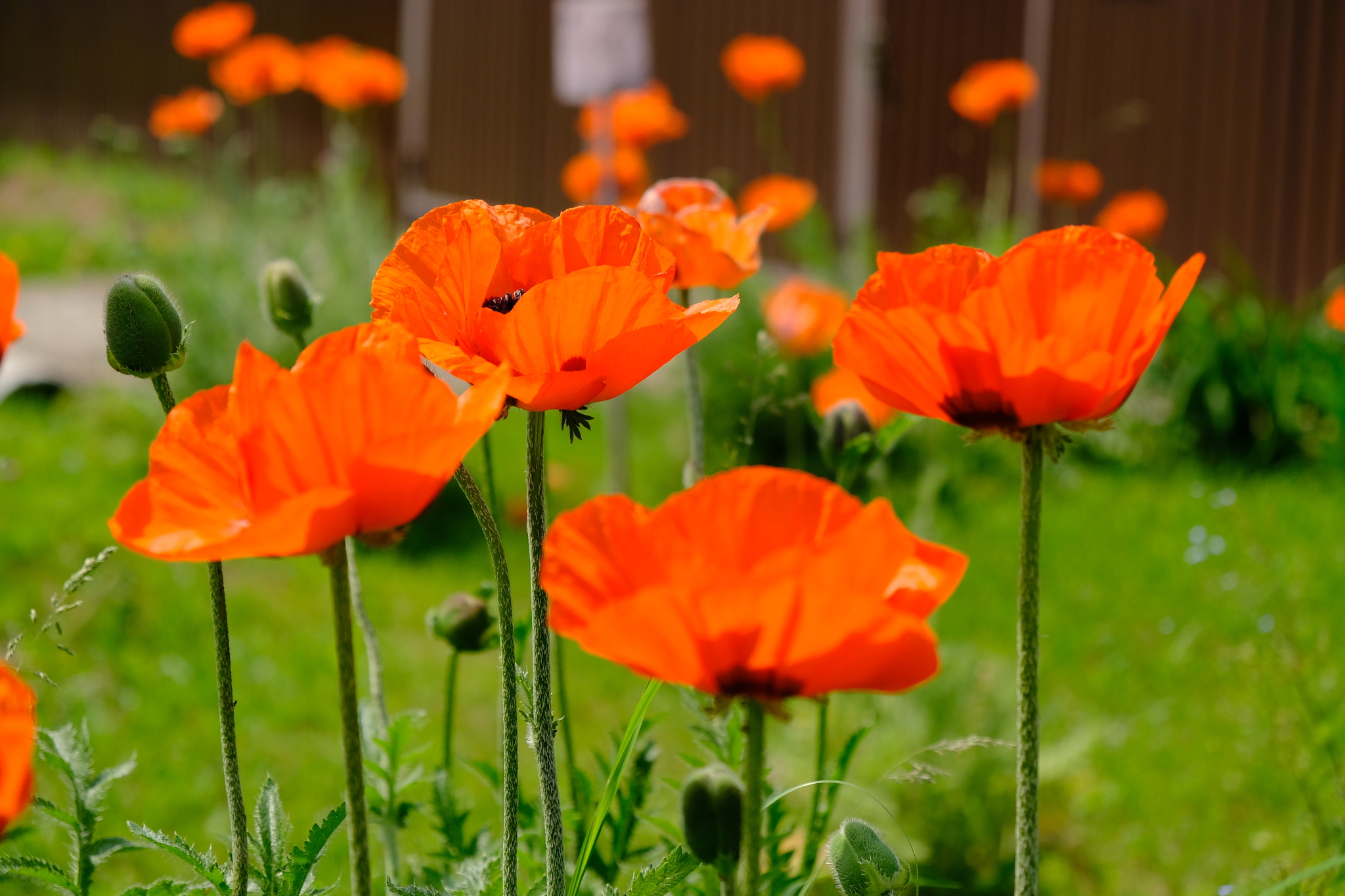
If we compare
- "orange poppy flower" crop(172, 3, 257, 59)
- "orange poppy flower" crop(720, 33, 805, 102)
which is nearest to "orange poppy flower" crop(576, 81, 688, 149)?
"orange poppy flower" crop(720, 33, 805, 102)

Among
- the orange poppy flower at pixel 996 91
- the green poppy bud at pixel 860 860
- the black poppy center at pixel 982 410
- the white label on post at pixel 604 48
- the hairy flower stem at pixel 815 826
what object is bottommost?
the hairy flower stem at pixel 815 826

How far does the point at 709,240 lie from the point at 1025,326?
48cm

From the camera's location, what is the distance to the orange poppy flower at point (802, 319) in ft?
9.77

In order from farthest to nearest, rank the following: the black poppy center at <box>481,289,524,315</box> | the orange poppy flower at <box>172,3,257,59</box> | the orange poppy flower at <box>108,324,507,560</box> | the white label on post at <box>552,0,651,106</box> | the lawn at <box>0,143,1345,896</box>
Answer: the orange poppy flower at <box>172,3,257,59</box> < the white label on post at <box>552,0,651,106</box> < the lawn at <box>0,143,1345,896</box> < the black poppy center at <box>481,289,524,315</box> < the orange poppy flower at <box>108,324,507,560</box>

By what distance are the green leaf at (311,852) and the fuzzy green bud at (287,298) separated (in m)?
0.50

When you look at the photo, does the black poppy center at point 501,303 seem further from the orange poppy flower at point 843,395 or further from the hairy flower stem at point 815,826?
the orange poppy flower at point 843,395

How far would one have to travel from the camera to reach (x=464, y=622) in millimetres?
1130

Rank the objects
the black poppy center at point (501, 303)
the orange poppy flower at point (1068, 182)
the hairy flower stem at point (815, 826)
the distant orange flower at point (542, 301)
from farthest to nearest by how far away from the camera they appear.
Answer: the orange poppy flower at point (1068, 182) < the hairy flower stem at point (815, 826) < the black poppy center at point (501, 303) < the distant orange flower at point (542, 301)

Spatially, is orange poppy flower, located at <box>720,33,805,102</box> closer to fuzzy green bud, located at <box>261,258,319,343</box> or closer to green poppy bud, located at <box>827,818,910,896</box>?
fuzzy green bud, located at <box>261,258,319,343</box>

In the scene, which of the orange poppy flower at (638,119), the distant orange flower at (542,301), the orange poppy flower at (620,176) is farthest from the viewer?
the orange poppy flower at (638,119)

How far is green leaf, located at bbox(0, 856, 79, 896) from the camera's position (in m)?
0.87

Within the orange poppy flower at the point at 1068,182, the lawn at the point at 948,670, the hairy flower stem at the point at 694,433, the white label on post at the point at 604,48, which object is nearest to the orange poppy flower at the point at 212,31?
the lawn at the point at 948,670

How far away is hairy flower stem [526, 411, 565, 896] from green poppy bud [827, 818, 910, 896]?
0.56ft

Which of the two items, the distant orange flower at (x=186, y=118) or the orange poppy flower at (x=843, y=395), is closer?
the orange poppy flower at (x=843, y=395)
